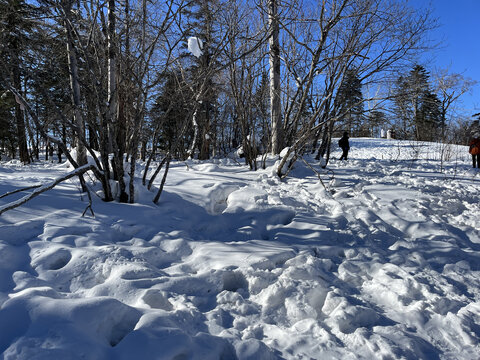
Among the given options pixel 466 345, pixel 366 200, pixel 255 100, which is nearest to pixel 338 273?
pixel 466 345

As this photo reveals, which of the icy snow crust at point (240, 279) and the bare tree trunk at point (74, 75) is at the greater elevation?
the bare tree trunk at point (74, 75)

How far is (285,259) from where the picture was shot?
7.69ft

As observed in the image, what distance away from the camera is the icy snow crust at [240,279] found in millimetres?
1364

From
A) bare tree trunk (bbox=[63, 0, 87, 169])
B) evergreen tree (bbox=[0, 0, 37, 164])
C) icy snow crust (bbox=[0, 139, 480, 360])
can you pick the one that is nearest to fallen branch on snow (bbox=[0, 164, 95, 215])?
icy snow crust (bbox=[0, 139, 480, 360])

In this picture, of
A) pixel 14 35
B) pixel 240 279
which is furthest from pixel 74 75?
pixel 240 279

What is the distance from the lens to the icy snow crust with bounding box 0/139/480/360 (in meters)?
1.36

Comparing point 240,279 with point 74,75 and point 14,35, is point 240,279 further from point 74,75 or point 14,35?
point 14,35

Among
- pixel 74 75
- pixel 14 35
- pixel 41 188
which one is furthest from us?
pixel 14 35

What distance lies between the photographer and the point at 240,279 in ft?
6.82

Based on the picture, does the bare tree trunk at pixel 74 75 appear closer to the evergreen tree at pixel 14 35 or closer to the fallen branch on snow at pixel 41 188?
the evergreen tree at pixel 14 35

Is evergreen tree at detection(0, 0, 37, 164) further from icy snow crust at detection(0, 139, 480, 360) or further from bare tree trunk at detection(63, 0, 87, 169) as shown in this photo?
icy snow crust at detection(0, 139, 480, 360)

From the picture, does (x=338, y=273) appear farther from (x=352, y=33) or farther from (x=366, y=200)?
(x=352, y=33)

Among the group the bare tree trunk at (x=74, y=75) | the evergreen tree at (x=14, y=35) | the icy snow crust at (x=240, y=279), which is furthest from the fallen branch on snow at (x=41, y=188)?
the evergreen tree at (x=14, y=35)

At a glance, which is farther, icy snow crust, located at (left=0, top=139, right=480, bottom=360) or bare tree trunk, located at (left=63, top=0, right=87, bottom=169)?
bare tree trunk, located at (left=63, top=0, right=87, bottom=169)
